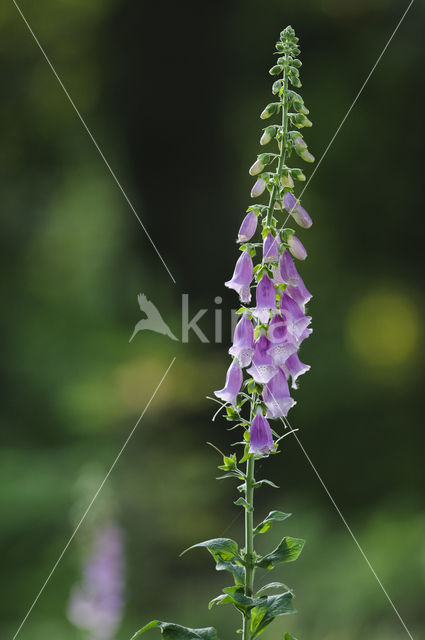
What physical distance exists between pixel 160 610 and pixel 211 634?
4.34m

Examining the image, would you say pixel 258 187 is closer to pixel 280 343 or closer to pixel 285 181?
pixel 285 181

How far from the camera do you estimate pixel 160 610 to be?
5.47 meters

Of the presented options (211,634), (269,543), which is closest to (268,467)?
(269,543)

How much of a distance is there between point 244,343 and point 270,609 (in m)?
0.55

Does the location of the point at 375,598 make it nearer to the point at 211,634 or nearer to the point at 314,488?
the point at 314,488

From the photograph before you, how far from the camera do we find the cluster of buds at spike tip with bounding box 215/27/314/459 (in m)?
1.51

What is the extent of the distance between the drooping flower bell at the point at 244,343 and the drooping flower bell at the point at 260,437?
Result: 0.13m

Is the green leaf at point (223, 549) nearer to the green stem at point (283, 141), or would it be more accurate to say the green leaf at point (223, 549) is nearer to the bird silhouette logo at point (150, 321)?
the green stem at point (283, 141)

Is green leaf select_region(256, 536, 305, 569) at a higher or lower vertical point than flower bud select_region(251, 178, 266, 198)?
lower

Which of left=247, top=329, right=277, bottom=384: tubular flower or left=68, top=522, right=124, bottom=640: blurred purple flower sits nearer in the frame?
left=247, top=329, right=277, bottom=384: tubular flower

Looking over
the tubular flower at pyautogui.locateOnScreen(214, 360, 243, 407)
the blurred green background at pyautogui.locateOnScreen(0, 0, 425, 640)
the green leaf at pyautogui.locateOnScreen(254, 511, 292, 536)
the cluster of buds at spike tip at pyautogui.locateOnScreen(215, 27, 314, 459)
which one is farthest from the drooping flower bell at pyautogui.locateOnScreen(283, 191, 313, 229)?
the blurred green background at pyautogui.locateOnScreen(0, 0, 425, 640)

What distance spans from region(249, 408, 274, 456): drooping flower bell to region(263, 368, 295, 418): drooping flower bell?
0.13 feet

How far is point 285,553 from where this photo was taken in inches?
59.7

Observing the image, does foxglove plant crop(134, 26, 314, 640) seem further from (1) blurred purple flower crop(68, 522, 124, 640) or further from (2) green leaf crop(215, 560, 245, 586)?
(1) blurred purple flower crop(68, 522, 124, 640)
